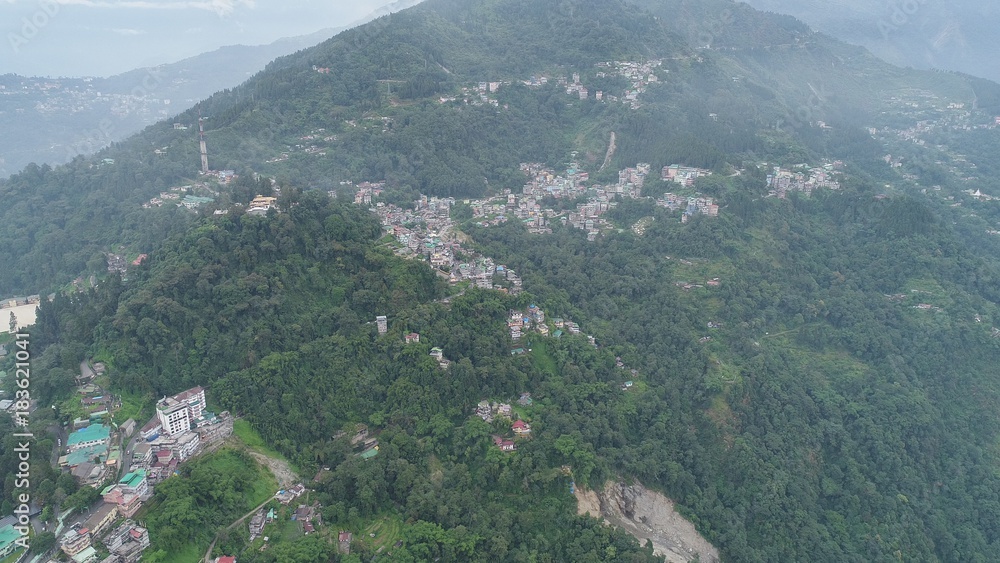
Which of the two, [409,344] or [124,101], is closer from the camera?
[409,344]

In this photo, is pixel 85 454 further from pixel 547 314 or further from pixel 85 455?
pixel 547 314

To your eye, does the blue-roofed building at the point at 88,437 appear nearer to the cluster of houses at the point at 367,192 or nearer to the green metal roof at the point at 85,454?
the green metal roof at the point at 85,454

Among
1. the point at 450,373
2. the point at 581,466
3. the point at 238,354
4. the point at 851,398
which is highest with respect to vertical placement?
the point at 238,354

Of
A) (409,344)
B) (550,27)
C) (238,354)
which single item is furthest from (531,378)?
(550,27)

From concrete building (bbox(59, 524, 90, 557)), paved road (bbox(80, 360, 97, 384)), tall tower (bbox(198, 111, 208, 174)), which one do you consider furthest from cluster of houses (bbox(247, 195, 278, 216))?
concrete building (bbox(59, 524, 90, 557))

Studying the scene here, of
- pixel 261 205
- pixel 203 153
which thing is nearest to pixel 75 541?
pixel 261 205

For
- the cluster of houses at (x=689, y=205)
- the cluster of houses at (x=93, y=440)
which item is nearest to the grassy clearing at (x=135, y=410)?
the cluster of houses at (x=93, y=440)

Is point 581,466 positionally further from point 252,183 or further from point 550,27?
point 550,27
